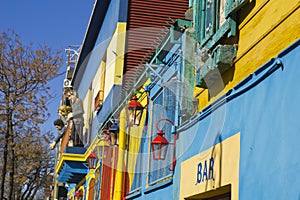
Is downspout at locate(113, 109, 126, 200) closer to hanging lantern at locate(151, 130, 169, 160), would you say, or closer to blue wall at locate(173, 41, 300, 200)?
hanging lantern at locate(151, 130, 169, 160)

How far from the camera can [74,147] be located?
1981cm

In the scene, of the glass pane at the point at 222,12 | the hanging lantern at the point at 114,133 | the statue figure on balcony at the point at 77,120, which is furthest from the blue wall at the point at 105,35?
the glass pane at the point at 222,12

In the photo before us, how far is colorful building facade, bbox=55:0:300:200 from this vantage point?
5.62 metres

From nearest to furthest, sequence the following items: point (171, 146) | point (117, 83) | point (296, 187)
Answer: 1. point (296, 187)
2. point (171, 146)
3. point (117, 83)

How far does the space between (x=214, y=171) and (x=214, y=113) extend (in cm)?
70

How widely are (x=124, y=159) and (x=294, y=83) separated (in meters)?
8.38

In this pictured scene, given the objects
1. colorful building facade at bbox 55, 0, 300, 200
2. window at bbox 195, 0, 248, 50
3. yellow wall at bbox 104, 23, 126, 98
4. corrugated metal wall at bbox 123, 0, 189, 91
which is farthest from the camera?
corrugated metal wall at bbox 123, 0, 189, 91

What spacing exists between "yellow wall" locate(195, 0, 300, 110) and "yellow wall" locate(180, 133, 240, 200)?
0.71 metres

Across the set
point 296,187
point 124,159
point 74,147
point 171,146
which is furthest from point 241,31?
point 74,147

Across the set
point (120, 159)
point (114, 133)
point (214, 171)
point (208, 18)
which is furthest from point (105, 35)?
point (214, 171)

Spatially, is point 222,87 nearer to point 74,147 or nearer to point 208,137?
point 208,137

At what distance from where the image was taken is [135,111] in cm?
1120

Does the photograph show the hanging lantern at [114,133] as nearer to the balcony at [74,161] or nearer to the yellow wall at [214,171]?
the yellow wall at [214,171]

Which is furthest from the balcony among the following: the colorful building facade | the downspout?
the downspout
